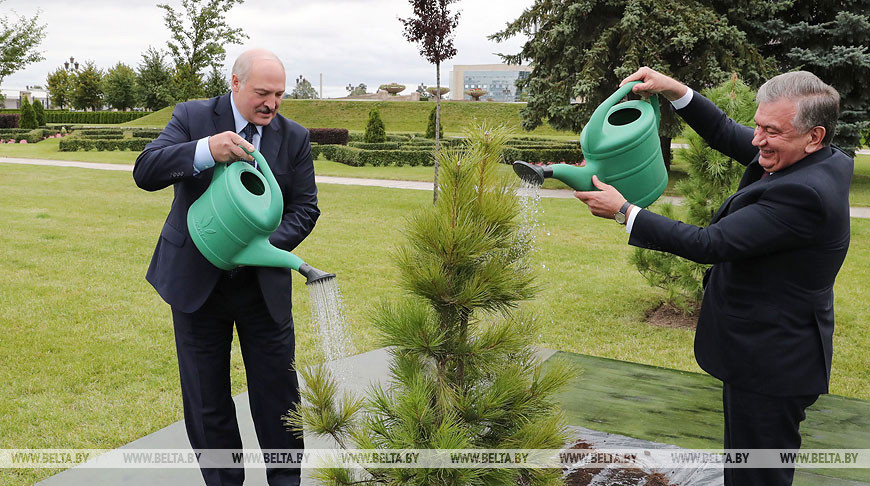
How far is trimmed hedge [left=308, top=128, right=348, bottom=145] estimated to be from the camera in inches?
957

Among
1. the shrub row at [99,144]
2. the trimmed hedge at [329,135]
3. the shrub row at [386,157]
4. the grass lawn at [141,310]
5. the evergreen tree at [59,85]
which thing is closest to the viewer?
the grass lawn at [141,310]

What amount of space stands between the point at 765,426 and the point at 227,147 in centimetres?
194

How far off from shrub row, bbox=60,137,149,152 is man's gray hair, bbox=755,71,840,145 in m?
23.4

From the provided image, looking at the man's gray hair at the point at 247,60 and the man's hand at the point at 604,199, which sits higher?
the man's gray hair at the point at 247,60

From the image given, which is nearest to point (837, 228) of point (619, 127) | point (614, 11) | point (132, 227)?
point (619, 127)

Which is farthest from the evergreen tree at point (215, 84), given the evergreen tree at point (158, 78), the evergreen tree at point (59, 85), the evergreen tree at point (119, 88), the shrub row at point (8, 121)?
the evergreen tree at point (59, 85)

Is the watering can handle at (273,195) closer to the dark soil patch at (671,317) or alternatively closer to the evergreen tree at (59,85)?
the dark soil patch at (671,317)

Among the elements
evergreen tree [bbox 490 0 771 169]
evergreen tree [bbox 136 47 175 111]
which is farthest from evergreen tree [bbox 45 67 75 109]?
evergreen tree [bbox 490 0 771 169]

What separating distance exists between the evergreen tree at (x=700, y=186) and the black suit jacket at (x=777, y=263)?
317cm

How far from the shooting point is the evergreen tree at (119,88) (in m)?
46.9

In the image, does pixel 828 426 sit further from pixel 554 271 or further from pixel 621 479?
pixel 554 271

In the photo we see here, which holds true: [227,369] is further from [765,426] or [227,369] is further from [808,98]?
[808,98]

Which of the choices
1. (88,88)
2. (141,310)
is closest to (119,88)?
(88,88)

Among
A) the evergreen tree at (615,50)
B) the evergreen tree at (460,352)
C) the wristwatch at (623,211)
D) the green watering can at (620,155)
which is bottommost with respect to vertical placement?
the evergreen tree at (460,352)
